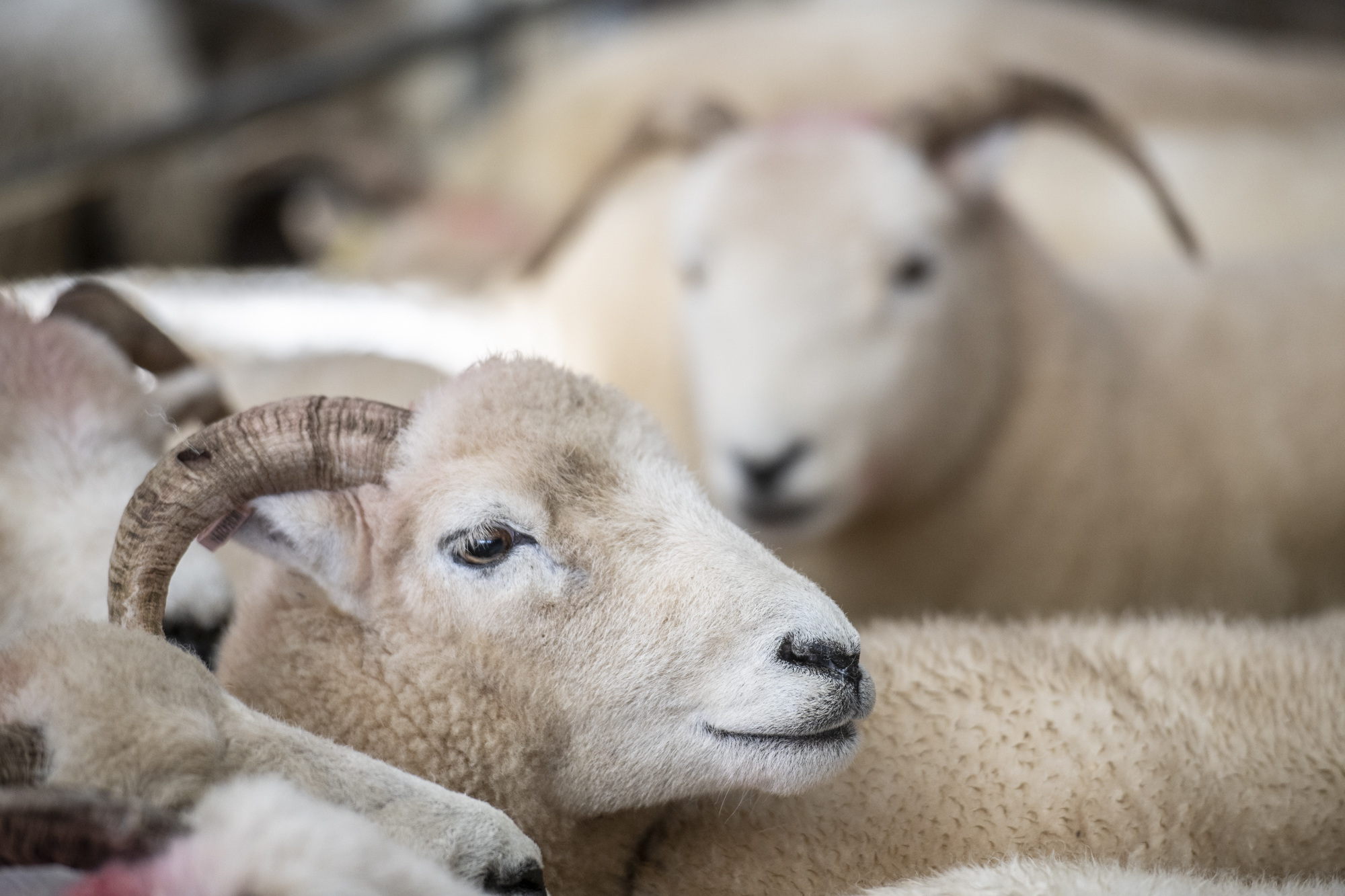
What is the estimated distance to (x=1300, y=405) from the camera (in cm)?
292

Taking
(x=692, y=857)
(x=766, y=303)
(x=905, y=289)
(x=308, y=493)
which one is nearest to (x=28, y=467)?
(x=308, y=493)

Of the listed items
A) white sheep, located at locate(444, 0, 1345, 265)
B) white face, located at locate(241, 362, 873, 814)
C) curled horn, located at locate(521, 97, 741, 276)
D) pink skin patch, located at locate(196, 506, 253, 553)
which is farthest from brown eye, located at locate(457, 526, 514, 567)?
white sheep, located at locate(444, 0, 1345, 265)

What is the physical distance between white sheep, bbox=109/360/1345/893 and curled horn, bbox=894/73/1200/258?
4.86ft

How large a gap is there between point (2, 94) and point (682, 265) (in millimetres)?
3715

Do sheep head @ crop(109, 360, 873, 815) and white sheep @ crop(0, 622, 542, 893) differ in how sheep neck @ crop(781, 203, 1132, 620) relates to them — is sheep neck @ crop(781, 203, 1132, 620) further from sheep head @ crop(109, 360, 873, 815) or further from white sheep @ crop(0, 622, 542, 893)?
white sheep @ crop(0, 622, 542, 893)

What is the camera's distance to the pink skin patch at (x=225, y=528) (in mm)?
1410

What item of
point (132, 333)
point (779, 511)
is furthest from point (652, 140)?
point (132, 333)

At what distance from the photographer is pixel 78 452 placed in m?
1.77

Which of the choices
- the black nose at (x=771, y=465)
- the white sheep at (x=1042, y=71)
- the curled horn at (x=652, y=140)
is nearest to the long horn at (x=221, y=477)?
the black nose at (x=771, y=465)

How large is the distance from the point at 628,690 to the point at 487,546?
24 centimetres

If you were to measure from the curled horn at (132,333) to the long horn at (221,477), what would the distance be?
0.66 metres

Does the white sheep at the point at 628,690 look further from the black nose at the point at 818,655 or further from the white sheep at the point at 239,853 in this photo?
the white sheep at the point at 239,853

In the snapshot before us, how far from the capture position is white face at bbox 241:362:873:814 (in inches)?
53.5

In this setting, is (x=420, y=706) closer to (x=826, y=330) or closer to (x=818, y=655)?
(x=818, y=655)
